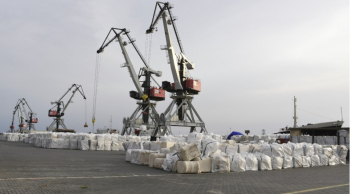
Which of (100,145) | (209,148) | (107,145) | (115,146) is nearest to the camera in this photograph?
(209,148)

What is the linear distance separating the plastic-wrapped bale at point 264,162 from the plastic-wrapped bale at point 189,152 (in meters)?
3.28

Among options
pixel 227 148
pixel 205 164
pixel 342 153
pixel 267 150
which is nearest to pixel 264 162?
pixel 267 150

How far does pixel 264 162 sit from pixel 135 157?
21.0 feet

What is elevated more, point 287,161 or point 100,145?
point 287,161

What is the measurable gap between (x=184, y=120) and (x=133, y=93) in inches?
739

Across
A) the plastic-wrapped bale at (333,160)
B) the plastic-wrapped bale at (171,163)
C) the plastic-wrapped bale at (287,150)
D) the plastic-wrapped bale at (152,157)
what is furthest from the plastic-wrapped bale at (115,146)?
the plastic-wrapped bale at (333,160)

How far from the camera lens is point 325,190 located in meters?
7.95

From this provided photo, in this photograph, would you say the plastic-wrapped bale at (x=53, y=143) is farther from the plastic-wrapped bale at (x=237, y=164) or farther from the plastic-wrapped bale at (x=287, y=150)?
the plastic-wrapped bale at (x=287, y=150)

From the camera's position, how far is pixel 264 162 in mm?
12859

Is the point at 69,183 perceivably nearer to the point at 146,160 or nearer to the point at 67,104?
the point at 146,160

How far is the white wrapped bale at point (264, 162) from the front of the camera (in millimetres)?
12790

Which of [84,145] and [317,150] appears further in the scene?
[84,145]

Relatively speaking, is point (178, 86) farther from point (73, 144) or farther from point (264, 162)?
point (264, 162)

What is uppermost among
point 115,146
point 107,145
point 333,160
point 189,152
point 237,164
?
point 189,152
